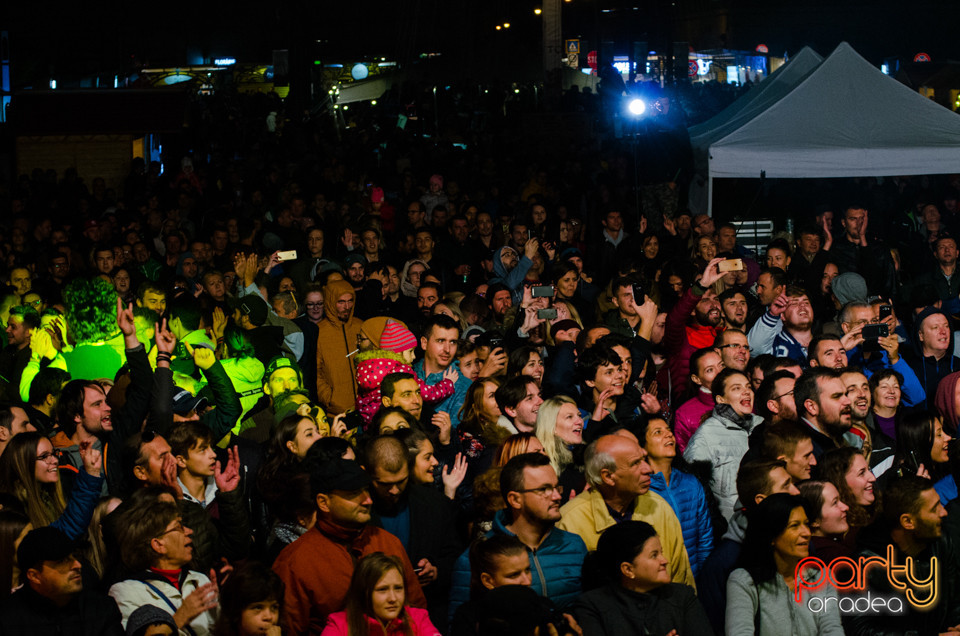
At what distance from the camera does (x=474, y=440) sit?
19.0 feet

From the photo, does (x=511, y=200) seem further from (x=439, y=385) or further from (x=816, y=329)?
(x=439, y=385)

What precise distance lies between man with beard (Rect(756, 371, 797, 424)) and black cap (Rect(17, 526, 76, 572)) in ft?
12.4

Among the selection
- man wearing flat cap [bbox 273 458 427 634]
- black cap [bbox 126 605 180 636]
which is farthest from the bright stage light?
black cap [bbox 126 605 180 636]

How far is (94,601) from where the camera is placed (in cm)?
385

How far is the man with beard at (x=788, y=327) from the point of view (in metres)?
7.72

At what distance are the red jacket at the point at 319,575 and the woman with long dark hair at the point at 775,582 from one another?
1226mm

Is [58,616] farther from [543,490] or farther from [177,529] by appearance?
[543,490]

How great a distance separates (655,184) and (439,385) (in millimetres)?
7228

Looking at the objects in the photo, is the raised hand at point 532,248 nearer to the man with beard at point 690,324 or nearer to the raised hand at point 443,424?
the man with beard at point 690,324

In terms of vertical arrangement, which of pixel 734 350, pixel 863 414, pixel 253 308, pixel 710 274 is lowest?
pixel 863 414

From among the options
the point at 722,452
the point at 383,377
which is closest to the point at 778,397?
the point at 722,452

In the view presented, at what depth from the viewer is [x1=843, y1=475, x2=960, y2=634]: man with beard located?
14.5 ft

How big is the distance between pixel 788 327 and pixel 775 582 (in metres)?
3.99

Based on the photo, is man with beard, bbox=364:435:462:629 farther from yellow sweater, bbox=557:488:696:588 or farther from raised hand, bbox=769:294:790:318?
raised hand, bbox=769:294:790:318
